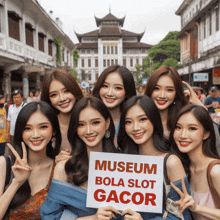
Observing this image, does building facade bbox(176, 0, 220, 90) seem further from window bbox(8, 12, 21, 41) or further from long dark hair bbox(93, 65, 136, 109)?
long dark hair bbox(93, 65, 136, 109)

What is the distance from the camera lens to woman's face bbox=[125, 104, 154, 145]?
199 centimetres

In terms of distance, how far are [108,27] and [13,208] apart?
5918cm

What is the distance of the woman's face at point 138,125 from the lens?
199cm

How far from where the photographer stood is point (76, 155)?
2047mm

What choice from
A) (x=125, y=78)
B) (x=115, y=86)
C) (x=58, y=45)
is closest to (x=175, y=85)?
(x=125, y=78)

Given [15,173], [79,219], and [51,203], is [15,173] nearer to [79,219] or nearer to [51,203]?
[51,203]

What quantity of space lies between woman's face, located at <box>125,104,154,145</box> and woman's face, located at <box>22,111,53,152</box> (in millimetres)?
709

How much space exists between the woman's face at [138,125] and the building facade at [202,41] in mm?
13150

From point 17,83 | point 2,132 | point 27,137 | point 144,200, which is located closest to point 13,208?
point 27,137

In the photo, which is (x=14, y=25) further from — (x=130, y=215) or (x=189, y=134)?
(x=130, y=215)

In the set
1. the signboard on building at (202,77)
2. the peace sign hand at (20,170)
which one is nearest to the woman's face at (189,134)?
the peace sign hand at (20,170)

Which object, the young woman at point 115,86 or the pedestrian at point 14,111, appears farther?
the pedestrian at point 14,111

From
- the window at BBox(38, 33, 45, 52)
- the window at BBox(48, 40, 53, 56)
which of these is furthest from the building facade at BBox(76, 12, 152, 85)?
the window at BBox(38, 33, 45, 52)

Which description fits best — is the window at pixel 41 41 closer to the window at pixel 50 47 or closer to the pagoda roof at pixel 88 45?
the window at pixel 50 47
